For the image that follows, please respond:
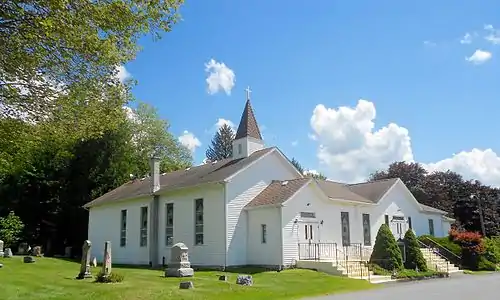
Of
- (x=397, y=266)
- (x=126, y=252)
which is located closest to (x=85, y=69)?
(x=397, y=266)

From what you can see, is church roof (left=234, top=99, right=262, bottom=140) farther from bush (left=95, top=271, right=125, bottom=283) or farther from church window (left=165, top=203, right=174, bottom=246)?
bush (left=95, top=271, right=125, bottom=283)

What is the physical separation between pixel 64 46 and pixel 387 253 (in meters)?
20.6

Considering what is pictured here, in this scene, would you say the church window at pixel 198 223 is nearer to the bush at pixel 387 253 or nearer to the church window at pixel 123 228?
the church window at pixel 123 228

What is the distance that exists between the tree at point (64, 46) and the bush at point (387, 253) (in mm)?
18338

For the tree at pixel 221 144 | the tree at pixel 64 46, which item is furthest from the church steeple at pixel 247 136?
the tree at pixel 221 144

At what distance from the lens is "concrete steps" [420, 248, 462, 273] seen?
29.0 meters

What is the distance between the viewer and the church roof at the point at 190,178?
2892 cm

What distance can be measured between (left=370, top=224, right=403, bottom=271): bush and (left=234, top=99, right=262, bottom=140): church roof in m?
10.3

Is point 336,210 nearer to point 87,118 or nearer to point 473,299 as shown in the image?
point 473,299

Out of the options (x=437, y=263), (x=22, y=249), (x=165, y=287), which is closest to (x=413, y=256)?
(x=437, y=263)

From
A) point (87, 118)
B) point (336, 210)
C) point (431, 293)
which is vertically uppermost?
point (87, 118)

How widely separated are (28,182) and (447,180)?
145ft

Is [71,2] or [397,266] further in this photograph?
[397,266]

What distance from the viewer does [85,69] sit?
1251 centimetres
